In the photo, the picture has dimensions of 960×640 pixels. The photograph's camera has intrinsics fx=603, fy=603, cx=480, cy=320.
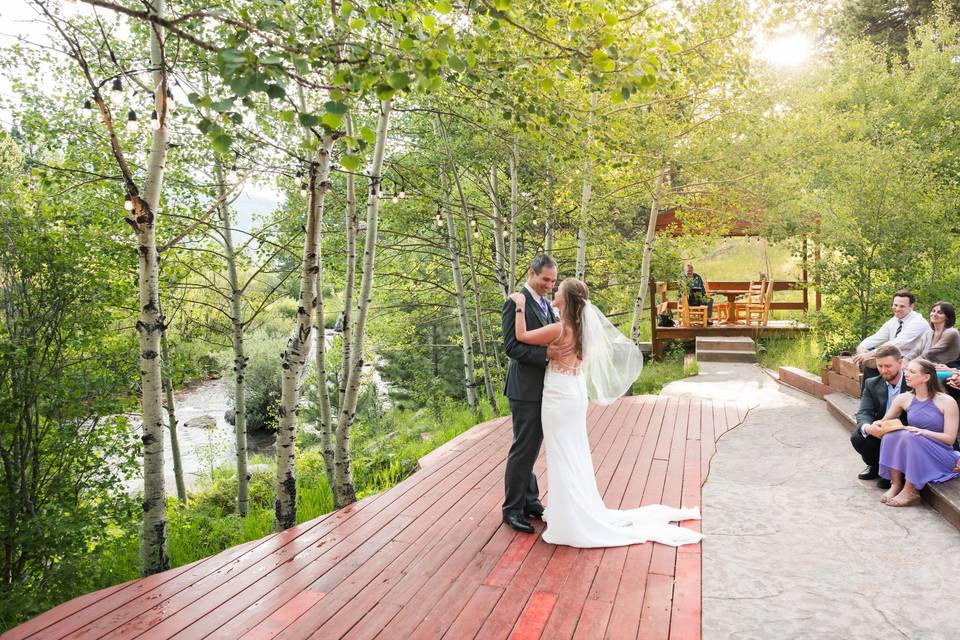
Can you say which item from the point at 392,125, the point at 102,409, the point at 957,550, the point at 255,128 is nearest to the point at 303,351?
the point at 102,409

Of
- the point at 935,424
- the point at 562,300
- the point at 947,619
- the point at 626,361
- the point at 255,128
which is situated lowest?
the point at 947,619

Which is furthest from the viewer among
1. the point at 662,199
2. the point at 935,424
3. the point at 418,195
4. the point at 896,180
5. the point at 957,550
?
the point at 662,199

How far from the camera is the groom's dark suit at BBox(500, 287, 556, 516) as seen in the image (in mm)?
4078

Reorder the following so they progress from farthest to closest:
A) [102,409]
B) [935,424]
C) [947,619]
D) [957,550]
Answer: [102,409] → [935,424] → [957,550] → [947,619]

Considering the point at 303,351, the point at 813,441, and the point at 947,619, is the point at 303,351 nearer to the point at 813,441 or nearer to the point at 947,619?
the point at 947,619

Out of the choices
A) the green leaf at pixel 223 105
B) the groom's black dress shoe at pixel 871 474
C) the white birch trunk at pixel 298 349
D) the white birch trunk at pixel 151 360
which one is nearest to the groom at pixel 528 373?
the white birch trunk at pixel 298 349

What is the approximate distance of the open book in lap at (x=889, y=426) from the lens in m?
4.63

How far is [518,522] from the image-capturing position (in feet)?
13.8

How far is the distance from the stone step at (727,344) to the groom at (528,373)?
10.6m

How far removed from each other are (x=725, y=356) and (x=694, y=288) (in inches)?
83.1

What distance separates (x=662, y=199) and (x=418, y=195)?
579 centimetres

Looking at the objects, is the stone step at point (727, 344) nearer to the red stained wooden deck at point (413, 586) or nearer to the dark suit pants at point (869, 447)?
the dark suit pants at point (869, 447)

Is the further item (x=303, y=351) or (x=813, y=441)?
(x=813, y=441)

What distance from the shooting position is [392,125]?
1010cm
